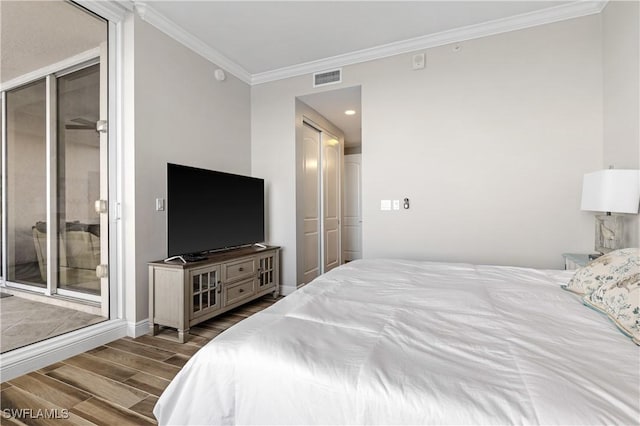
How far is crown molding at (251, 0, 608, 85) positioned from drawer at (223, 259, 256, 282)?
2437 mm

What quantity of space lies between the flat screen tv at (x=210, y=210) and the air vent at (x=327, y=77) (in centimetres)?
143

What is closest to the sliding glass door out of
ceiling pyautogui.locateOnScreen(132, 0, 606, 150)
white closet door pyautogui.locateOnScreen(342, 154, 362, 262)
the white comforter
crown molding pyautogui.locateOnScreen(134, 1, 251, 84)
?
crown molding pyautogui.locateOnScreen(134, 1, 251, 84)

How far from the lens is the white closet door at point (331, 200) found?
16.5 ft

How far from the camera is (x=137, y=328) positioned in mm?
2639

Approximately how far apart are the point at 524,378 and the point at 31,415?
92.7 inches

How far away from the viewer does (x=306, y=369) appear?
0.86 meters

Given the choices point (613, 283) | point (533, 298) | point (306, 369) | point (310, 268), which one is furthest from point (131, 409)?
point (310, 268)

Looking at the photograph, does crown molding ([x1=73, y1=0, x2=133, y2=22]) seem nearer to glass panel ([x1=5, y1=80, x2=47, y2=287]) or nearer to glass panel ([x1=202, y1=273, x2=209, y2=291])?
glass panel ([x1=5, y1=80, x2=47, y2=287])

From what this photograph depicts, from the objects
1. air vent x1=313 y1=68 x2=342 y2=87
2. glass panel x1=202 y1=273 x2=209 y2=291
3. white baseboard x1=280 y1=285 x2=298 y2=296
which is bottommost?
white baseboard x1=280 y1=285 x2=298 y2=296

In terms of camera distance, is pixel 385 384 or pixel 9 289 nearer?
pixel 385 384

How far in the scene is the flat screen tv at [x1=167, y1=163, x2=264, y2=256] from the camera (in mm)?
2635

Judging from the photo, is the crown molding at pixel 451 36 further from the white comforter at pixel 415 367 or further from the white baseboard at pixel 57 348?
the white baseboard at pixel 57 348

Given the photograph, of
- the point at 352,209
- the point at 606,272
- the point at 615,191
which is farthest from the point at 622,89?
the point at 352,209

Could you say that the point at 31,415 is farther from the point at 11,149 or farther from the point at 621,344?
the point at 621,344
